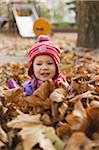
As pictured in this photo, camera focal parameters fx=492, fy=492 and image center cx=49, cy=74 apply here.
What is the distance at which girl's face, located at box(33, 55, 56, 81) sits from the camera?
132 inches

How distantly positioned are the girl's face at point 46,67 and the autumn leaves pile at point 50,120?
365 millimetres

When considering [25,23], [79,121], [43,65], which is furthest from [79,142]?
[25,23]

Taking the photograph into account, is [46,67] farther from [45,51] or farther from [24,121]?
[24,121]

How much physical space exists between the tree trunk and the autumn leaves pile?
6.95 metres

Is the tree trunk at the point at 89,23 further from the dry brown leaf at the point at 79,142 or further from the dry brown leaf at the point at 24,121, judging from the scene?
the dry brown leaf at the point at 79,142

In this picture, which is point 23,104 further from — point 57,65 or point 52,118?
point 57,65

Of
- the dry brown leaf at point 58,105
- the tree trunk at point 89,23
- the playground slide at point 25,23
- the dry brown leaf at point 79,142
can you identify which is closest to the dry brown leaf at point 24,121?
the dry brown leaf at point 58,105

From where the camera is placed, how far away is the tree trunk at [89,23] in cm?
984

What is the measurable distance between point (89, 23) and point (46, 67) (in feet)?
22.0

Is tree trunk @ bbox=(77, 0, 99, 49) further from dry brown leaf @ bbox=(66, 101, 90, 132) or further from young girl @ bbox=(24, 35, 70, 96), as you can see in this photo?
dry brown leaf @ bbox=(66, 101, 90, 132)

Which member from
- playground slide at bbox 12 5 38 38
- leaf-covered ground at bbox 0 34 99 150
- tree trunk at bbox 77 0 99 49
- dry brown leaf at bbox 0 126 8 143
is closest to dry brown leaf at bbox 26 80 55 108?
leaf-covered ground at bbox 0 34 99 150

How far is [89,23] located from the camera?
9938mm

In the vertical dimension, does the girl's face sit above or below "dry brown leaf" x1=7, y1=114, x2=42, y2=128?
below

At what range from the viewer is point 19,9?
58.0ft
